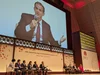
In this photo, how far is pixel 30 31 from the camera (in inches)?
250

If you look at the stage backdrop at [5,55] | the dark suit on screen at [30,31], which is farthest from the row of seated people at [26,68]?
the dark suit on screen at [30,31]

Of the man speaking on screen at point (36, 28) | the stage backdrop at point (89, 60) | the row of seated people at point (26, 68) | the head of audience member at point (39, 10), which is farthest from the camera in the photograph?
the stage backdrop at point (89, 60)

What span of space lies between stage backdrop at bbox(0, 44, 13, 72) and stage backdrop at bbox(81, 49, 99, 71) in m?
4.58

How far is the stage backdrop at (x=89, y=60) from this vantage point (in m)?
8.26

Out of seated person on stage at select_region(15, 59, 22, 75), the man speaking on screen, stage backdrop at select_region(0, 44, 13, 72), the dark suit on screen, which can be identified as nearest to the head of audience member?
the man speaking on screen

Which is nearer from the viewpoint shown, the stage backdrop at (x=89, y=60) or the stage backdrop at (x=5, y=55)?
the stage backdrop at (x=5, y=55)

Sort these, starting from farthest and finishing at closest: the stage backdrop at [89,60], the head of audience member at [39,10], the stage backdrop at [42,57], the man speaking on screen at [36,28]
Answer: the stage backdrop at [89,60] → the head of audience member at [39,10] → the man speaking on screen at [36,28] → the stage backdrop at [42,57]

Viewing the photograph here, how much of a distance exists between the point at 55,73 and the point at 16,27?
8.99 feet

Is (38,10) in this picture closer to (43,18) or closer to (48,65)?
(43,18)

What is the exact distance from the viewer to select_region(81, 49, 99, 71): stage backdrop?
826 cm

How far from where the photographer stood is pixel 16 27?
5.78m

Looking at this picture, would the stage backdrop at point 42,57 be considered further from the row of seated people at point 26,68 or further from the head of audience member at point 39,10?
the head of audience member at point 39,10

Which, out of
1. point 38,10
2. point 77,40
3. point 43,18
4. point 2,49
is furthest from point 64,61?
point 2,49

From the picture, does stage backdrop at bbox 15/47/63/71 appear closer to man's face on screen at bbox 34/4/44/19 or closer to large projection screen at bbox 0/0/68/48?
large projection screen at bbox 0/0/68/48
